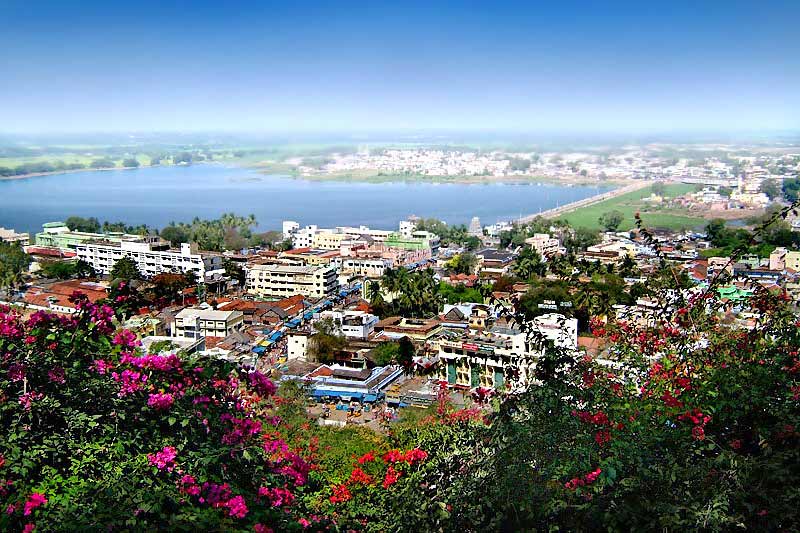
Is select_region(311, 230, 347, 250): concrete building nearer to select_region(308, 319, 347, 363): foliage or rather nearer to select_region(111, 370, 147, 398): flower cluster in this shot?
select_region(308, 319, 347, 363): foliage

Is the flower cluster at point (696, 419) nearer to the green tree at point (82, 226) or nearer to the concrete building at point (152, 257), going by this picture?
the concrete building at point (152, 257)

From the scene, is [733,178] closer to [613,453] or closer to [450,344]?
[450,344]

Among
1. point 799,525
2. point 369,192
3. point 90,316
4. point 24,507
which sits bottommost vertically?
point 369,192

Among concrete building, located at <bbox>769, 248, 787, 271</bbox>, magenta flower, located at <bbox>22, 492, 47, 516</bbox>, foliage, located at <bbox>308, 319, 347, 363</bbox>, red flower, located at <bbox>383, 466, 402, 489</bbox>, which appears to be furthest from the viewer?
concrete building, located at <bbox>769, 248, 787, 271</bbox>

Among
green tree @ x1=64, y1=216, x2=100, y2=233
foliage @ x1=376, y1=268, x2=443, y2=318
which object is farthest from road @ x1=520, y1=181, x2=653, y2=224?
foliage @ x1=376, y1=268, x2=443, y2=318

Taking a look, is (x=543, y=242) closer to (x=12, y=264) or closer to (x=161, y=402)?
(x=12, y=264)

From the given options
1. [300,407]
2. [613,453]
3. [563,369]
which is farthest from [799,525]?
[300,407]
